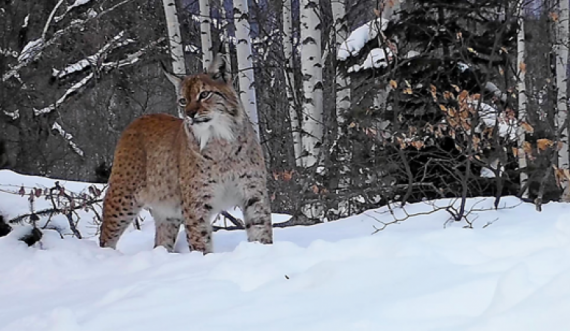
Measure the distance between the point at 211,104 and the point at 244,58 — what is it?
4.61m

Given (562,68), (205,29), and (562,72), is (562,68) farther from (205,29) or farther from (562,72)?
(205,29)

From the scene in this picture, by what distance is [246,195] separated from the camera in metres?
4.77

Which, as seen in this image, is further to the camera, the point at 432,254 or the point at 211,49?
the point at 211,49

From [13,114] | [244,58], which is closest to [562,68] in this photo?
[244,58]

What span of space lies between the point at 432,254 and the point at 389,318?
77cm

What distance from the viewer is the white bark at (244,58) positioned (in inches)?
352

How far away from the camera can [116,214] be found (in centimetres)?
532

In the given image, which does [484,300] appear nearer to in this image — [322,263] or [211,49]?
[322,263]

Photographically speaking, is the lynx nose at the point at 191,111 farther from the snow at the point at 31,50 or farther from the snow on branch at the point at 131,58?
the snow at the point at 31,50

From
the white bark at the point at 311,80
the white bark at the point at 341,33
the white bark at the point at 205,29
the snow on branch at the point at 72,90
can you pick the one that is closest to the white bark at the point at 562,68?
the white bark at the point at 341,33

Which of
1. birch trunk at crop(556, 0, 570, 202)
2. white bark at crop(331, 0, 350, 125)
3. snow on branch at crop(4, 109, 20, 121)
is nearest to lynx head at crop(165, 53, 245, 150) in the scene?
white bark at crop(331, 0, 350, 125)

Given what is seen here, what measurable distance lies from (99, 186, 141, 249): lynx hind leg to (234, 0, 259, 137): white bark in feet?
12.2

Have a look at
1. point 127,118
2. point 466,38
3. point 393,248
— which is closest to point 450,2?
point 466,38

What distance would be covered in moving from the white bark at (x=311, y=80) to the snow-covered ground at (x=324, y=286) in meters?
4.58
